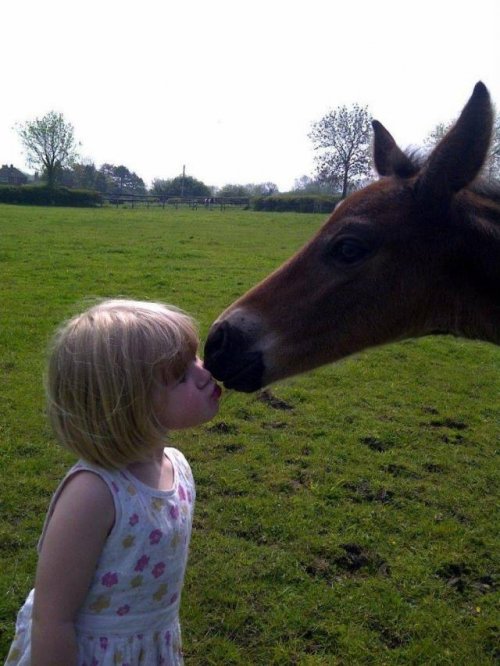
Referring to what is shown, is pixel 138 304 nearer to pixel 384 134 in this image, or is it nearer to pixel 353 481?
pixel 384 134

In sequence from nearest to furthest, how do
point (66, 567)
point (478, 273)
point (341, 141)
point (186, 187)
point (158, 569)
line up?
1. point (66, 567)
2. point (158, 569)
3. point (478, 273)
4. point (341, 141)
5. point (186, 187)

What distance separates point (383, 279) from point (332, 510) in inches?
87.2

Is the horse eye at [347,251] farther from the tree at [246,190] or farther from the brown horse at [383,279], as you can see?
the tree at [246,190]

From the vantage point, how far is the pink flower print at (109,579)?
5.79 feet

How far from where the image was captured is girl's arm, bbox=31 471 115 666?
5.35 feet

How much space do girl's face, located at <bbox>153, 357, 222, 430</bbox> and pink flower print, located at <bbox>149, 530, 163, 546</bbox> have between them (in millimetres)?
328

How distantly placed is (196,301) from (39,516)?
699 cm

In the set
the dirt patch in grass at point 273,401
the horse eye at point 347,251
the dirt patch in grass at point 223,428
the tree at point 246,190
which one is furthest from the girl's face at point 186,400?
the tree at point 246,190

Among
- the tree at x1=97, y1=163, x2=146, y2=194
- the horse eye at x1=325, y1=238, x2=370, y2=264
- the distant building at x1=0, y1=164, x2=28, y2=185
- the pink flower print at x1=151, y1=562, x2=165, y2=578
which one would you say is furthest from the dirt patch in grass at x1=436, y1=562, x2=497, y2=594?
the distant building at x1=0, y1=164, x2=28, y2=185

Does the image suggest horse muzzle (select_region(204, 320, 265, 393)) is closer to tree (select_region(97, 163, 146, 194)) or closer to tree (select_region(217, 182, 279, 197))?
tree (select_region(217, 182, 279, 197))

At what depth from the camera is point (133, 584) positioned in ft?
5.98

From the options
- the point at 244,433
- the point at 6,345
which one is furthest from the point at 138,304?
the point at 6,345

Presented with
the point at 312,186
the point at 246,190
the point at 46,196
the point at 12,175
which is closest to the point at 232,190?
the point at 246,190

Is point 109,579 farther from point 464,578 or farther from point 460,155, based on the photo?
point 464,578
